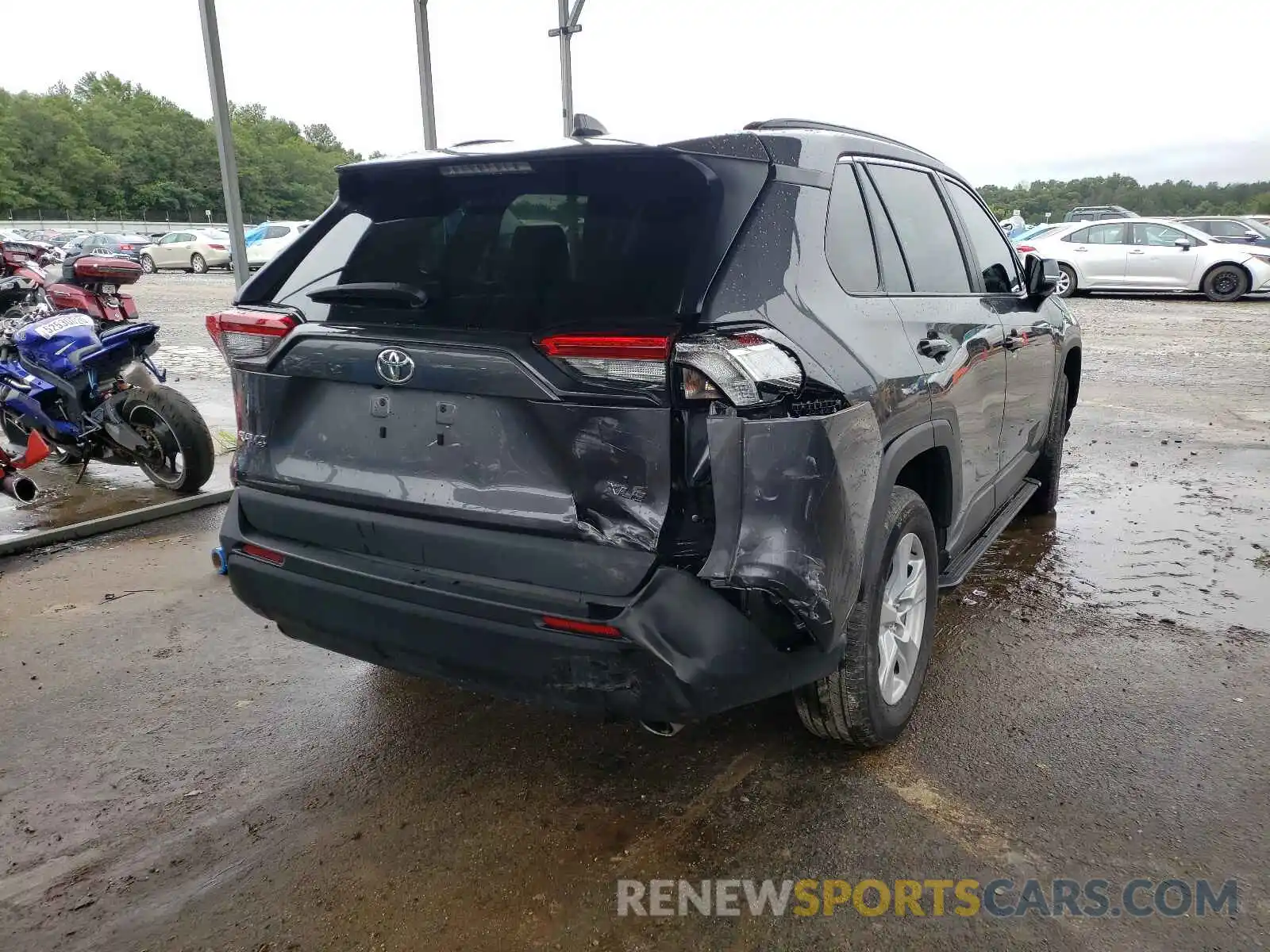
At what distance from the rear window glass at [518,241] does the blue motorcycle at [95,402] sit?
129 inches

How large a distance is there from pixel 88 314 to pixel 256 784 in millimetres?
4386

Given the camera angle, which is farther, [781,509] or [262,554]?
[262,554]

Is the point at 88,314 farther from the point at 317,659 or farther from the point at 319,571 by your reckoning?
the point at 319,571

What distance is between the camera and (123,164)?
8381 cm

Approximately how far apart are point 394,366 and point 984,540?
8.44 feet

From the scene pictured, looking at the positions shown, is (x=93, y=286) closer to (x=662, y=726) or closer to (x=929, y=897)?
(x=662, y=726)

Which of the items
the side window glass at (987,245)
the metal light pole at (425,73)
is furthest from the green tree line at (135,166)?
the side window glass at (987,245)

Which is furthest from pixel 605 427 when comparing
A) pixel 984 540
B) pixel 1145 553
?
pixel 1145 553

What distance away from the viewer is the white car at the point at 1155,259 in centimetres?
1748

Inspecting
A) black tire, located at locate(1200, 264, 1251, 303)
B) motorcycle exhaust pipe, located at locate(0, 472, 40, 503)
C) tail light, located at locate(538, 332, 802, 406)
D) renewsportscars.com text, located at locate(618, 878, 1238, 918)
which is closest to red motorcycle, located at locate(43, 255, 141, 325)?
motorcycle exhaust pipe, located at locate(0, 472, 40, 503)

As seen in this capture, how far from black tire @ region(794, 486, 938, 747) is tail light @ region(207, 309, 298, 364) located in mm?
1768

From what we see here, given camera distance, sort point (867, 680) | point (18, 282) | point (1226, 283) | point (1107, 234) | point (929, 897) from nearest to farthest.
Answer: point (929, 897) → point (867, 680) → point (18, 282) → point (1226, 283) → point (1107, 234)

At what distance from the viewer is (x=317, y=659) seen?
3.59 m

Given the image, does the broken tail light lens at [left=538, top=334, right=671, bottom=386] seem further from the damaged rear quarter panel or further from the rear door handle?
the rear door handle
